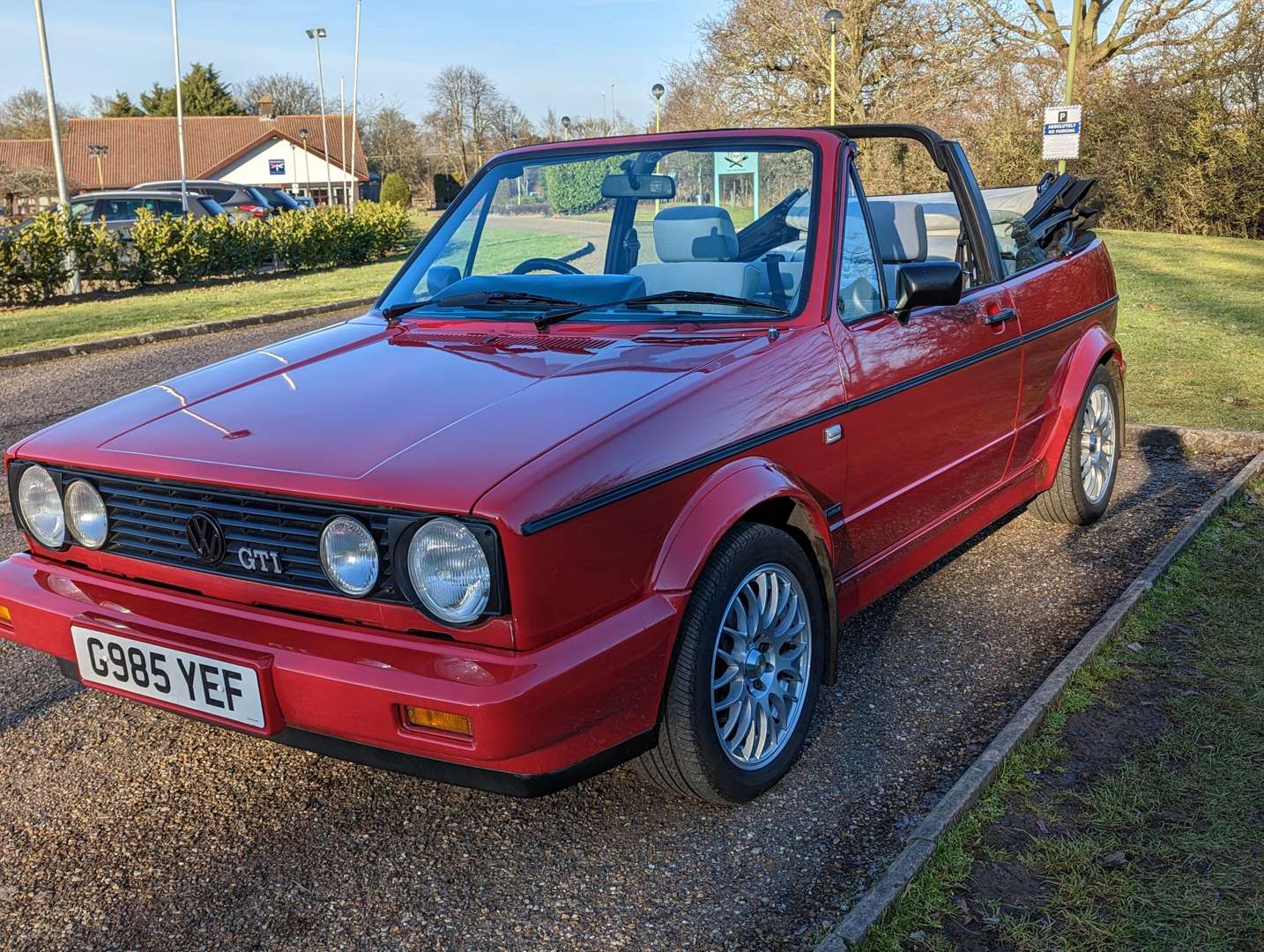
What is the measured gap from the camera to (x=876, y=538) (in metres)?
3.51

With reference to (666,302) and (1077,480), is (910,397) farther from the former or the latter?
(1077,480)

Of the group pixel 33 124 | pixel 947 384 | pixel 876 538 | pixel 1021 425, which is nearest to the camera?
pixel 876 538

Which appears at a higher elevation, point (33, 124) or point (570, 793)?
point (33, 124)

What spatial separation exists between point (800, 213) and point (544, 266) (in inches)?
37.4

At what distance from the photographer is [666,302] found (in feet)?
11.4

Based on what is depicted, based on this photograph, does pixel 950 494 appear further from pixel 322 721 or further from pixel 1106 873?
pixel 322 721

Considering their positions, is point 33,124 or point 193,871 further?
point 33,124

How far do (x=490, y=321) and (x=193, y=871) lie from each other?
179cm

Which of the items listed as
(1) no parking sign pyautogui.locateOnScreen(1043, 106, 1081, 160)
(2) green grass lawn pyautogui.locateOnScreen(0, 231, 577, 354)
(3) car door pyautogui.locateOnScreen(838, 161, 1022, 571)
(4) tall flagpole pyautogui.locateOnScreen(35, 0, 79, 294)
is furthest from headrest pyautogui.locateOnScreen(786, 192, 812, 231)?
(1) no parking sign pyautogui.locateOnScreen(1043, 106, 1081, 160)

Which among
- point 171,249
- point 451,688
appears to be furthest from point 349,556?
point 171,249

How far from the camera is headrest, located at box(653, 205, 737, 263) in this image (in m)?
3.70

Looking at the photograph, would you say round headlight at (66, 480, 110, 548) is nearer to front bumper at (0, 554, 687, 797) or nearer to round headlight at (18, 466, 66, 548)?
round headlight at (18, 466, 66, 548)

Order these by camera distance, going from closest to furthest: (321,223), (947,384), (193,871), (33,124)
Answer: (193,871)
(947,384)
(321,223)
(33,124)

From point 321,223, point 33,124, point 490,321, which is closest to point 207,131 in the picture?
point 33,124
